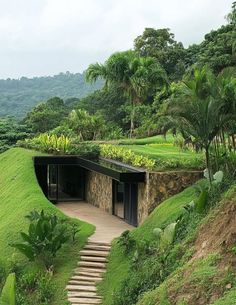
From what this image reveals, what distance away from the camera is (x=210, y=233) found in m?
13.7

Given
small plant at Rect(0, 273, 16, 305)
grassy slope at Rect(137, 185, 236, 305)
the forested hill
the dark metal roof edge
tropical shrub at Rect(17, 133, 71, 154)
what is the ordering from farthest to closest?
the forested hill, tropical shrub at Rect(17, 133, 71, 154), the dark metal roof edge, small plant at Rect(0, 273, 16, 305), grassy slope at Rect(137, 185, 236, 305)

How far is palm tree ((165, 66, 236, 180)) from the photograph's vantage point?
58.9ft

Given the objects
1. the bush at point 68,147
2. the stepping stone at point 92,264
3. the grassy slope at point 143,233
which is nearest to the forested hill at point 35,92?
the bush at point 68,147

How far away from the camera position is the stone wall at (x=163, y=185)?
20.6m

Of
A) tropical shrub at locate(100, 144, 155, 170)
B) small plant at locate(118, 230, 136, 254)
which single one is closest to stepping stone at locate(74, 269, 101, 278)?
small plant at locate(118, 230, 136, 254)

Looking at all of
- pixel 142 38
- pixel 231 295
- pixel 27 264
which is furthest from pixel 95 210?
pixel 142 38

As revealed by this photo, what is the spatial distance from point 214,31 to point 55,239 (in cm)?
3008

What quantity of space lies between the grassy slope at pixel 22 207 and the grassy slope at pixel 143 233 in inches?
48.2

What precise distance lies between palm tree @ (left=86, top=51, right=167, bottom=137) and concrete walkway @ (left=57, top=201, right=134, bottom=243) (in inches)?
389

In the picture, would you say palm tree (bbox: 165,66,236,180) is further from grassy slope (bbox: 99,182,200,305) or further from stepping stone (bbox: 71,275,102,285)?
stepping stone (bbox: 71,275,102,285)

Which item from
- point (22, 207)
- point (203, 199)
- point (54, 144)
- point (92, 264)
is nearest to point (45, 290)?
point (92, 264)

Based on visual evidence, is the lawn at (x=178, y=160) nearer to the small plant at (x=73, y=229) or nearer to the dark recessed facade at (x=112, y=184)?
the dark recessed facade at (x=112, y=184)

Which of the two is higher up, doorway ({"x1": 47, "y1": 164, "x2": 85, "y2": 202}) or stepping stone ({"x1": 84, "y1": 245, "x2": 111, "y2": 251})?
doorway ({"x1": 47, "y1": 164, "x2": 85, "y2": 202})

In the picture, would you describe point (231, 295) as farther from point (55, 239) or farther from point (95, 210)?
point (95, 210)
